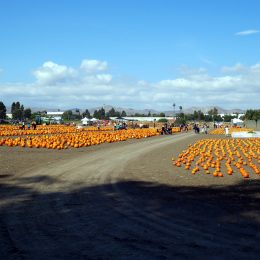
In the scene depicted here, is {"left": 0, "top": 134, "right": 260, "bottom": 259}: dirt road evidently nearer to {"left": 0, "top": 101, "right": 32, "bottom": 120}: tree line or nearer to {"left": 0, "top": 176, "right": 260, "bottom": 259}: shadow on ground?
{"left": 0, "top": 176, "right": 260, "bottom": 259}: shadow on ground

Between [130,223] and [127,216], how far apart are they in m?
0.60

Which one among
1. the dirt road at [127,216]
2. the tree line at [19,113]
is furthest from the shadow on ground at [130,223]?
the tree line at [19,113]

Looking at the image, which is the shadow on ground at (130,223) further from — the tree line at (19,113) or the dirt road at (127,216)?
the tree line at (19,113)

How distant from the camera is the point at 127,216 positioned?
912 cm

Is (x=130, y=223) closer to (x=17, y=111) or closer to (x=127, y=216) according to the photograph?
(x=127, y=216)

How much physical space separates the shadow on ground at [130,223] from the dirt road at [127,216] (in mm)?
15

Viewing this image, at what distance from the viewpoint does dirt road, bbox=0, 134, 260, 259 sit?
682 centimetres

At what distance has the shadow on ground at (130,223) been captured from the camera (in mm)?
6742

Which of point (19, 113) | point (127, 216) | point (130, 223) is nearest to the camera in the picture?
point (130, 223)

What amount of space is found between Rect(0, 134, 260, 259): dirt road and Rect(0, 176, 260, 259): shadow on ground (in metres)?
0.01

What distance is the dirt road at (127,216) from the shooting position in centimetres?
682

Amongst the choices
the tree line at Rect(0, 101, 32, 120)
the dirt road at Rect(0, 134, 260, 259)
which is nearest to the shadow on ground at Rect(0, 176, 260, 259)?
the dirt road at Rect(0, 134, 260, 259)

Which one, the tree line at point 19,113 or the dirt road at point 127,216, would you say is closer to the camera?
the dirt road at point 127,216

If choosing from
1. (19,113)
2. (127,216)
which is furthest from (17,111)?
(127,216)
